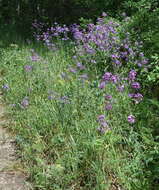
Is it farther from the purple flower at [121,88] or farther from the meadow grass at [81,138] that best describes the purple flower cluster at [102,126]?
the purple flower at [121,88]

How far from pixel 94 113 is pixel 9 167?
1.05 metres

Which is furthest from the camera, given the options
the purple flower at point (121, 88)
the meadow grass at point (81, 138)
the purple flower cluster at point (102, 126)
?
the purple flower at point (121, 88)

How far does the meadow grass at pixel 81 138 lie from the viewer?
9.48 ft

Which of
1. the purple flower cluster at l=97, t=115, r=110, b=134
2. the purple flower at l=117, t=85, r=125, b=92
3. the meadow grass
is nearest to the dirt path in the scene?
the meadow grass

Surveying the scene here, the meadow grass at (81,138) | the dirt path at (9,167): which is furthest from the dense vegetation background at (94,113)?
the dirt path at (9,167)

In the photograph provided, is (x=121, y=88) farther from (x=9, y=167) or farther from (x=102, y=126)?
(x=9, y=167)

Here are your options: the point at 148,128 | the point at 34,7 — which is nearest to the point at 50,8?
the point at 34,7

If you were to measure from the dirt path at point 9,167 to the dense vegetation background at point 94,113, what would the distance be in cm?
13

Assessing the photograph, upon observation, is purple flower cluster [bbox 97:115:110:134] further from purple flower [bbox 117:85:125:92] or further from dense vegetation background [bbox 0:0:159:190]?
purple flower [bbox 117:85:125:92]

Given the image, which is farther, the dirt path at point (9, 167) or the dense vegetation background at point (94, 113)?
the dirt path at point (9, 167)

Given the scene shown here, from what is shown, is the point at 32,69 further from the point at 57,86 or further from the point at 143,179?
the point at 143,179

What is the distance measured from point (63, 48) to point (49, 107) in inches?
105

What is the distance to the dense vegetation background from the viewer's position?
9.61ft

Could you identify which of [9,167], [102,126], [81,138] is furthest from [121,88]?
[9,167]
